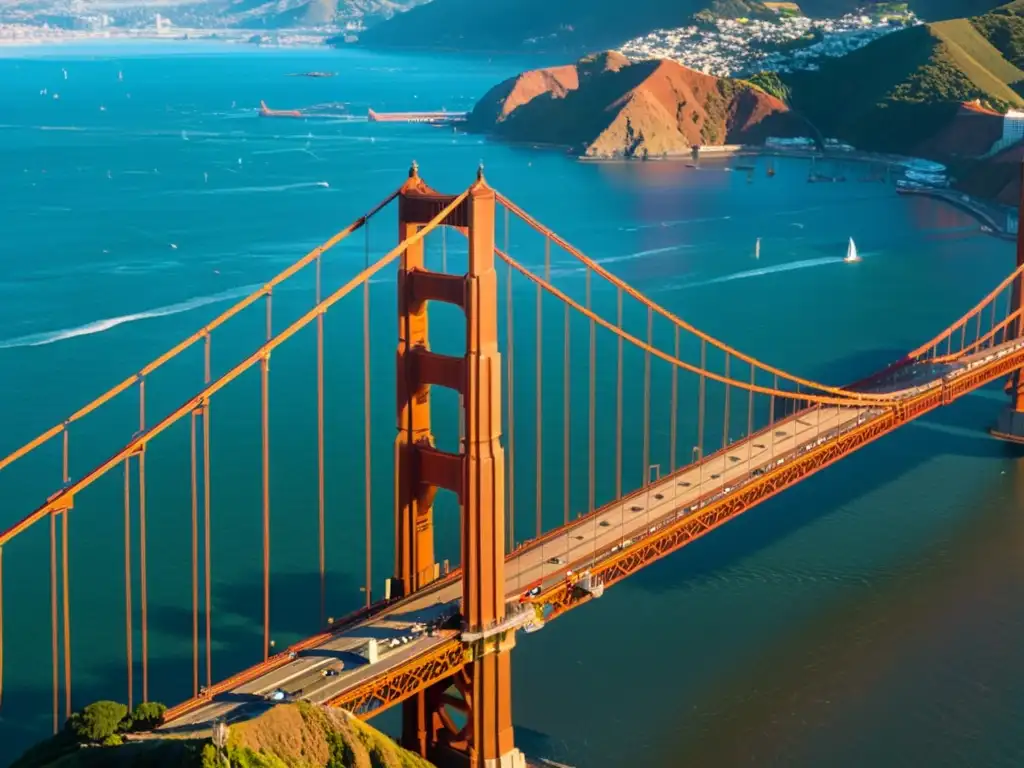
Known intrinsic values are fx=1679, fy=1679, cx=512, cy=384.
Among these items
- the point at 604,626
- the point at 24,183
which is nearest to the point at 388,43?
the point at 24,183

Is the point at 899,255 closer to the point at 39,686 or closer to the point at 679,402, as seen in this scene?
the point at 679,402

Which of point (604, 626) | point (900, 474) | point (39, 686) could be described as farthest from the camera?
point (900, 474)

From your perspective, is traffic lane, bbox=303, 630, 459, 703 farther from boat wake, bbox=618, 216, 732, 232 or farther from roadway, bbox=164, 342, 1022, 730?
boat wake, bbox=618, 216, 732, 232

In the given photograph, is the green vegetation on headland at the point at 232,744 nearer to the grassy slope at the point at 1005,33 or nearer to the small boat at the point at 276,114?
the grassy slope at the point at 1005,33

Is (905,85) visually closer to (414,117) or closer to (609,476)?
(414,117)

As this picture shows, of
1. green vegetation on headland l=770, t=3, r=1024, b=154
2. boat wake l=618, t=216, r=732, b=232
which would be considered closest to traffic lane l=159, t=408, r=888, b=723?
boat wake l=618, t=216, r=732, b=232
